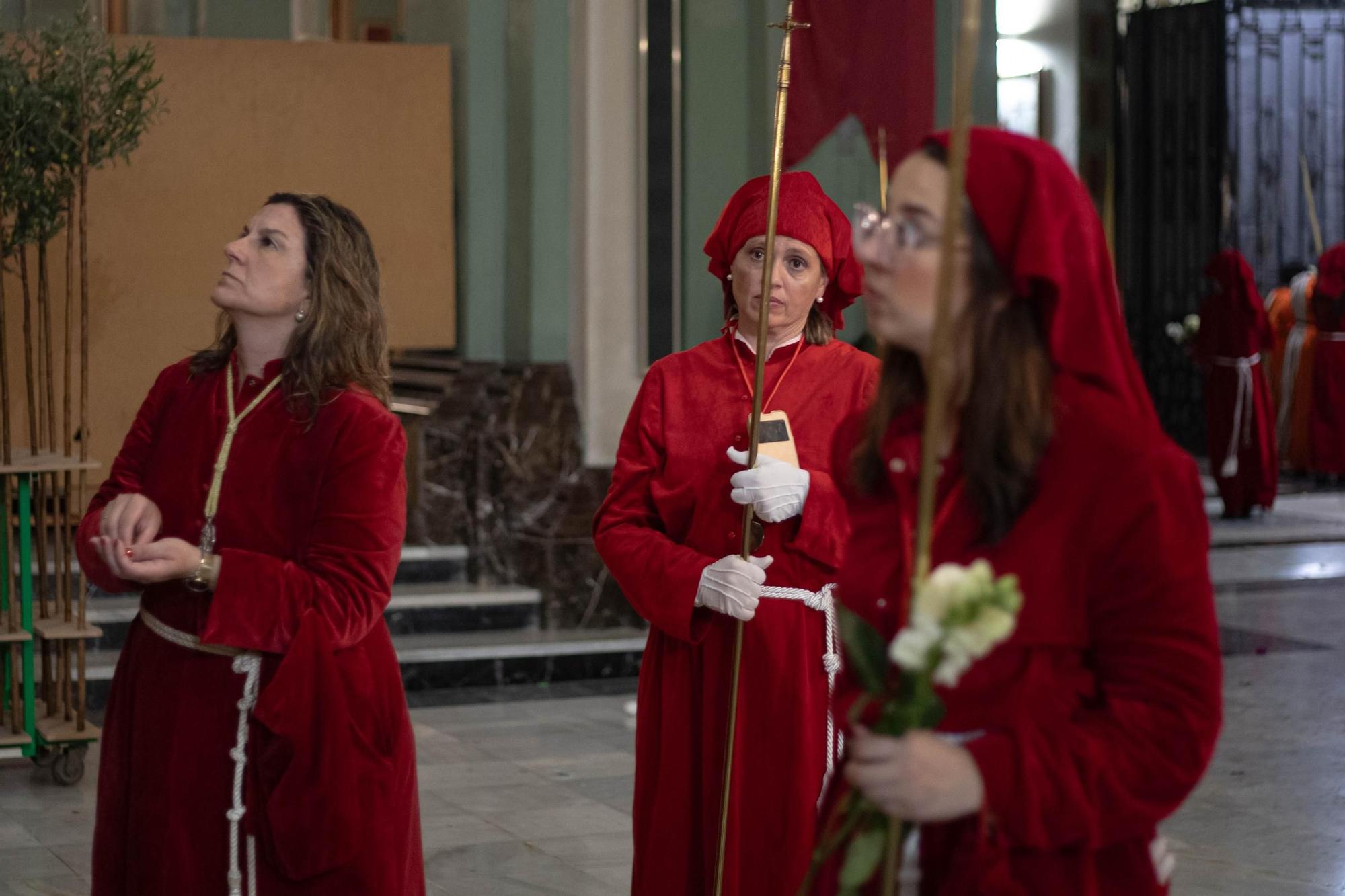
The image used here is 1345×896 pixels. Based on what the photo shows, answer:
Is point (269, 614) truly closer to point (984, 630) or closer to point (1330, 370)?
point (984, 630)

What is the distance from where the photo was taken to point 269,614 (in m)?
2.69

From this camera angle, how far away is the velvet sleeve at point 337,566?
2688 millimetres

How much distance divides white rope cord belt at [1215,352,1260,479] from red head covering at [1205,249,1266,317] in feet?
1.21

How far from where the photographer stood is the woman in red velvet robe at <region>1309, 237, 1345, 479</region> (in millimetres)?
13094

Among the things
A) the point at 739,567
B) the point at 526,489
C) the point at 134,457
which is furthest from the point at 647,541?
the point at 526,489

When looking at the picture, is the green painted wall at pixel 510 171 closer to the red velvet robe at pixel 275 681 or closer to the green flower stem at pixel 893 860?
the red velvet robe at pixel 275 681

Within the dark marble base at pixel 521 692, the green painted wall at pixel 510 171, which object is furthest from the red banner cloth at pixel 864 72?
the dark marble base at pixel 521 692

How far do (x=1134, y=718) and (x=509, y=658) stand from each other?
554cm

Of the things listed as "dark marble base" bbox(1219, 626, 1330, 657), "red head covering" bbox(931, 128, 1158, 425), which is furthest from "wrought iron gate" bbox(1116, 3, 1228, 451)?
"red head covering" bbox(931, 128, 1158, 425)

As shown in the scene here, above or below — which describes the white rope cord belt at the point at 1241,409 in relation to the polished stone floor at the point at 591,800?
above

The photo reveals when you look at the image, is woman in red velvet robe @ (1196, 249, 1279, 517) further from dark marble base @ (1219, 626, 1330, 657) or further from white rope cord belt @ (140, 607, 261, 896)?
white rope cord belt @ (140, 607, 261, 896)

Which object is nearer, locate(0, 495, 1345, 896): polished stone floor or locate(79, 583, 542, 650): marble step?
locate(0, 495, 1345, 896): polished stone floor

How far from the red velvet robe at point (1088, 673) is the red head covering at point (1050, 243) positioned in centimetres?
4

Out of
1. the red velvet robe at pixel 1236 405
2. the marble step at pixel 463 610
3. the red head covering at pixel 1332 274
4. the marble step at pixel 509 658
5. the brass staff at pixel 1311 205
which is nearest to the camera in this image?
the marble step at pixel 509 658
